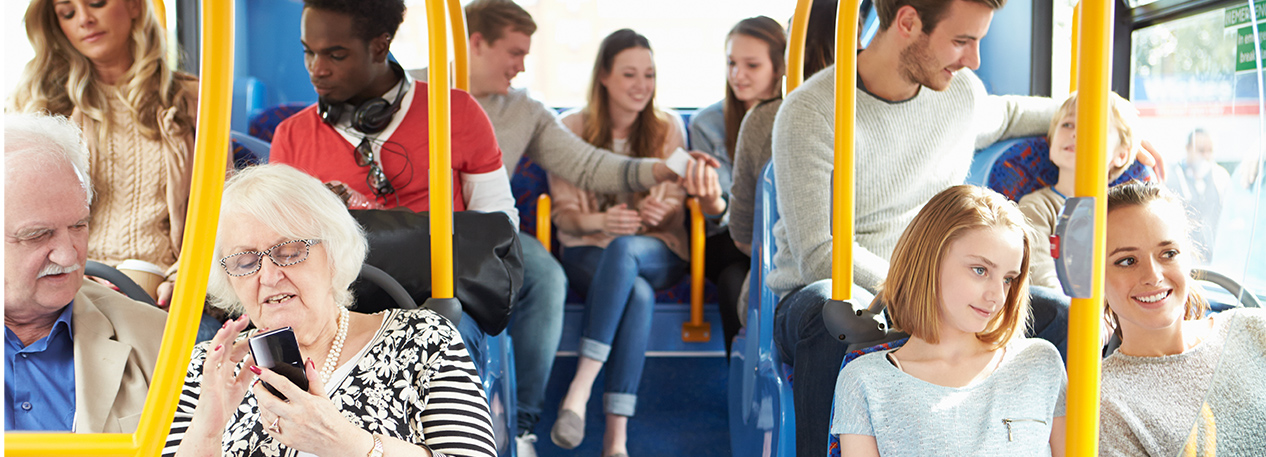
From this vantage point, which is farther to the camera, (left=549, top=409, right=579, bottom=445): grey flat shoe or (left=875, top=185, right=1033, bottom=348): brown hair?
(left=549, top=409, right=579, bottom=445): grey flat shoe

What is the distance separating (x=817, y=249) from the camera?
1.82 metres

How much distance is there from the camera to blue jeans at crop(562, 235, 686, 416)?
270 cm

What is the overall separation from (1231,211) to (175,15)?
325cm

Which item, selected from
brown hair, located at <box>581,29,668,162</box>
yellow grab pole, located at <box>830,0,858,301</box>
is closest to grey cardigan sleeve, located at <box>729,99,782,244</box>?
brown hair, located at <box>581,29,668,162</box>

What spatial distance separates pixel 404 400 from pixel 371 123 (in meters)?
0.96

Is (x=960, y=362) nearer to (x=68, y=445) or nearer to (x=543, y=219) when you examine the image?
(x=68, y=445)

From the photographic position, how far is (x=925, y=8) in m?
1.85

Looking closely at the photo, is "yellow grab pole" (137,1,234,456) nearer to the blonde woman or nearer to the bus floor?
the blonde woman

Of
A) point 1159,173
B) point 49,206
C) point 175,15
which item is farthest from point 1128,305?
point 175,15

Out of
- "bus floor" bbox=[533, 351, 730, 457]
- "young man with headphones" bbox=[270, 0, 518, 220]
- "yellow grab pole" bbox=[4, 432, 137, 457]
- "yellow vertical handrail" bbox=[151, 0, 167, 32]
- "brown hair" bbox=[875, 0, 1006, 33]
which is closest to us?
"yellow grab pole" bbox=[4, 432, 137, 457]

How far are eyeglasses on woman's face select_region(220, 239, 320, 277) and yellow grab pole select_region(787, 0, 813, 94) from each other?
4.43ft

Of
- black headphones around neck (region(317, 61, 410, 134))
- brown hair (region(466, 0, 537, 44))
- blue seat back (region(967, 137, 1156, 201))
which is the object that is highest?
brown hair (region(466, 0, 537, 44))

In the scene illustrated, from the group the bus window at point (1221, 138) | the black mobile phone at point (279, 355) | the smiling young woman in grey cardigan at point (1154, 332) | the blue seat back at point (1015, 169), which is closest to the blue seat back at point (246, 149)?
the black mobile phone at point (279, 355)

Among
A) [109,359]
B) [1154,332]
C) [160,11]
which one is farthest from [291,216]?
[1154,332]
